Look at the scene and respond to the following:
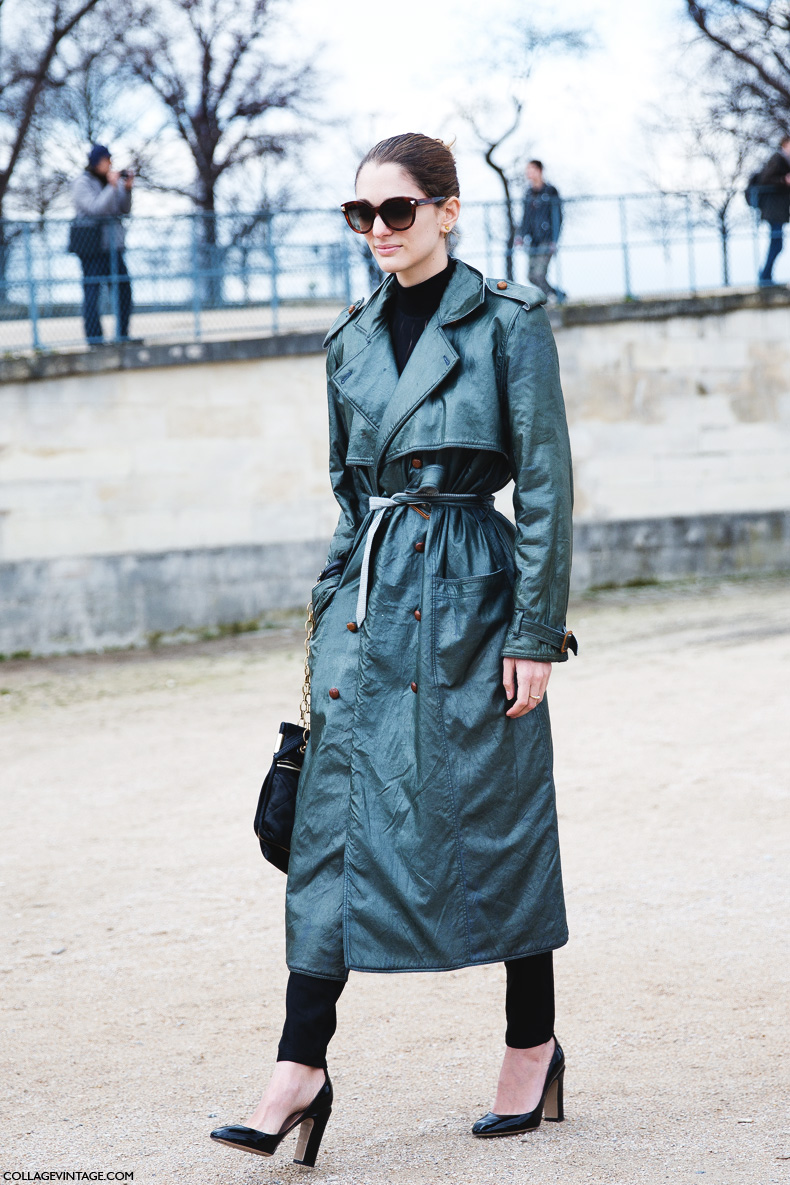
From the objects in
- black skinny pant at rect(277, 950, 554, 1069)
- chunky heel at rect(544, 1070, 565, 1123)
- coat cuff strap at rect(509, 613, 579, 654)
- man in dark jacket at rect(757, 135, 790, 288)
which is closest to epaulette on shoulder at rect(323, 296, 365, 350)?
coat cuff strap at rect(509, 613, 579, 654)

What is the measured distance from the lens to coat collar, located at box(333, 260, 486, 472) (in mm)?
2582

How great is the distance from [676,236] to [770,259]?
1073 mm

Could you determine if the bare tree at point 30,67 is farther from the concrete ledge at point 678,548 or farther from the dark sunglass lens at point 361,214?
the dark sunglass lens at point 361,214

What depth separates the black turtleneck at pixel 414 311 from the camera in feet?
8.86

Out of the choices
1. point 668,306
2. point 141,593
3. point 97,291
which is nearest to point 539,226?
point 668,306

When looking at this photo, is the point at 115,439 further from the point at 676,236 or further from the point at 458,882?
the point at 458,882

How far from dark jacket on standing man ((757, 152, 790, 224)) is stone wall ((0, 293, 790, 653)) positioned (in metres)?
1.31

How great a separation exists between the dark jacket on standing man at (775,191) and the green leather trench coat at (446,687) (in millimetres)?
12986

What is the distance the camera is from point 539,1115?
271 cm

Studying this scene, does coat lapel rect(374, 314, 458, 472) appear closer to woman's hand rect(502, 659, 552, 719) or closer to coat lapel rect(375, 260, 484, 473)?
coat lapel rect(375, 260, 484, 473)

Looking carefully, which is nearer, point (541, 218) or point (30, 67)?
point (541, 218)

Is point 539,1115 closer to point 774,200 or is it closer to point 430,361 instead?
point 430,361

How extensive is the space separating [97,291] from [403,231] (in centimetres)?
972

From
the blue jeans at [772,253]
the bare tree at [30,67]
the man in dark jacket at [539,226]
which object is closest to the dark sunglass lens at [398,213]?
the man in dark jacket at [539,226]
